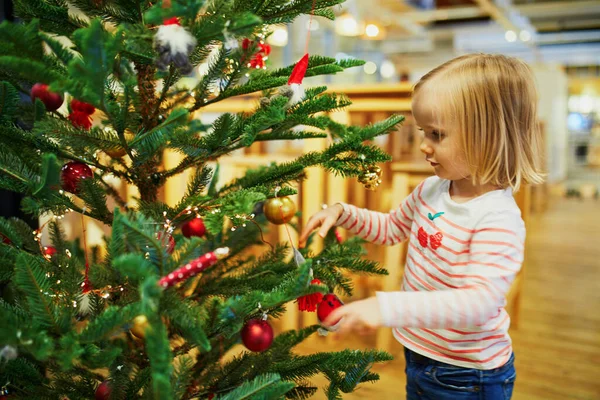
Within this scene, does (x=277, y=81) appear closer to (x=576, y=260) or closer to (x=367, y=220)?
(x=367, y=220)

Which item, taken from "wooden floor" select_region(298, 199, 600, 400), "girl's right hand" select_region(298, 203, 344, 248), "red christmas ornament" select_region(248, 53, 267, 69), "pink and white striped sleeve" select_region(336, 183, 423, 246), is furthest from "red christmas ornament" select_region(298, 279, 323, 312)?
"wooden floor" select_region(298, 199, 600, 400)

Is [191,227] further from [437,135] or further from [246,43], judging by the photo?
[437,135]

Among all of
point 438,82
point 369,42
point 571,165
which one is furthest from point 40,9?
point 571,165

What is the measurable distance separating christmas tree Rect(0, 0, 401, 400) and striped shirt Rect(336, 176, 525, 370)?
0.34 ft

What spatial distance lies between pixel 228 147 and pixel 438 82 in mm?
422

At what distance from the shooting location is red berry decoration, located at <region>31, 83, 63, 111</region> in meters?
0.90

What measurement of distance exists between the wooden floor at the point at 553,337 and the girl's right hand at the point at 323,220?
3.19 feet

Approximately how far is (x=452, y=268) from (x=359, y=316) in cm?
25

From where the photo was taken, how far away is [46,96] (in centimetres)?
90

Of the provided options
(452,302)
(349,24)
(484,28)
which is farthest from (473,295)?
(484,28)

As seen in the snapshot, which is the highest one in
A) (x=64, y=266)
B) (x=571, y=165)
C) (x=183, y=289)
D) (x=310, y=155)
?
(x=310, y=155)

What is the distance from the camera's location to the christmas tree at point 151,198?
0.67 meters

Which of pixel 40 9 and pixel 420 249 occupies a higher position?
pixel 40 9

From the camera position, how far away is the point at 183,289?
1.12 m
